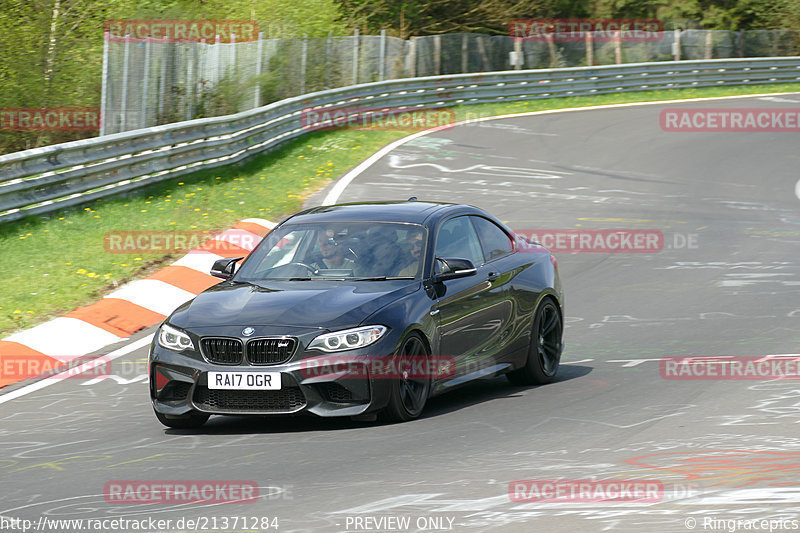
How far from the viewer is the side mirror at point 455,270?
8.86m

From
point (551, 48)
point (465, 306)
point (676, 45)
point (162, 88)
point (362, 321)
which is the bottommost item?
point (465, 306)

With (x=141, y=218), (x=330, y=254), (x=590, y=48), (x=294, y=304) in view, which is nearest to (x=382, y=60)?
(x=590, y=48)

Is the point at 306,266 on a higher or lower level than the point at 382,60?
lower

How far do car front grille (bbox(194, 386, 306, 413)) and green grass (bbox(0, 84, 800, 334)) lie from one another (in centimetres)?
455

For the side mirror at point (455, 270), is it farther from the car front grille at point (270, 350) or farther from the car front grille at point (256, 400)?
the car front grille at point (256, 400)

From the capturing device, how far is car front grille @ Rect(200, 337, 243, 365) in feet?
26.3

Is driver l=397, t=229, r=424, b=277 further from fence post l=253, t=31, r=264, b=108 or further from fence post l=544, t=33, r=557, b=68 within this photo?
fence post l=544, t=33, r=557, b=68

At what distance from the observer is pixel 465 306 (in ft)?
29.9

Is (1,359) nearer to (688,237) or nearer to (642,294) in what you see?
(642,294)

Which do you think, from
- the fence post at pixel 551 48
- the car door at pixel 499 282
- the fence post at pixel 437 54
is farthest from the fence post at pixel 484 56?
the car door at pixel 499 282

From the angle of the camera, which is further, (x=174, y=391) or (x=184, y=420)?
(x=184, y=420)

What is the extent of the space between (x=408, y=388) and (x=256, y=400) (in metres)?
1.05

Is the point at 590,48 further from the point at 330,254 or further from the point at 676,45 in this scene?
the point at 330,254

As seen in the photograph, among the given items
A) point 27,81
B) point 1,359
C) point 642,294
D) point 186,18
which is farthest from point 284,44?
point 1,359
